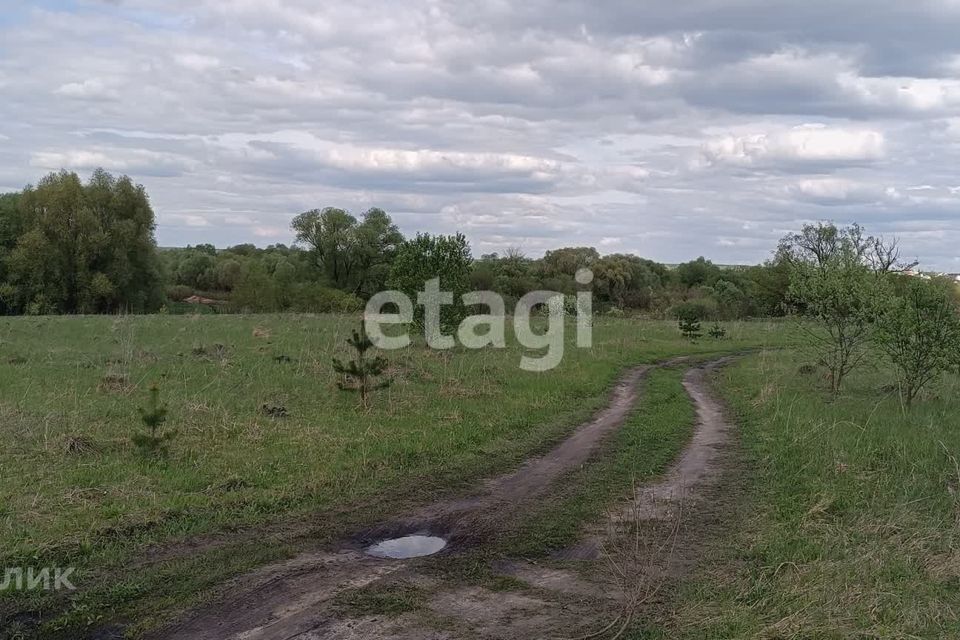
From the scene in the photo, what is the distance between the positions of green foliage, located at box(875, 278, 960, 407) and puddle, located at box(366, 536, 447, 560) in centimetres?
1047

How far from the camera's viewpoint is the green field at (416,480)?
17.1ft

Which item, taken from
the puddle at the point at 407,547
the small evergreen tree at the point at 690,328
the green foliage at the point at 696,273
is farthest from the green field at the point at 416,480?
the green foliage at the point at 696,273

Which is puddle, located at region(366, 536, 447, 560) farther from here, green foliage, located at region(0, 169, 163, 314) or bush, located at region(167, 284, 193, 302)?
bush, located at region(167, 284, 193, 302)

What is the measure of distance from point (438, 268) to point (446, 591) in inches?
568

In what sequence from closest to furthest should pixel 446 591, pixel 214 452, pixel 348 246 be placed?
1. pixel 446 591
2. pixel 214 452
3. pixel 348 246

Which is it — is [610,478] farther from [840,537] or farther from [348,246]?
[348,246]

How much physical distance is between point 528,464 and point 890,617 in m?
5.34

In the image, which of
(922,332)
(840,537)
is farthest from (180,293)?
(840,537)

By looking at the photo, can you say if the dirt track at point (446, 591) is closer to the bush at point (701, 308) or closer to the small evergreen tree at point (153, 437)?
the small evergreen tree at point (153, 437)

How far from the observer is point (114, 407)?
36.2 feet

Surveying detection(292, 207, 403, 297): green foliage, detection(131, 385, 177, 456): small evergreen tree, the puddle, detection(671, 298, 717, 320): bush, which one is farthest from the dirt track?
detection(292, 207, 403, 297): green foliage

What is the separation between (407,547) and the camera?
21.4ft

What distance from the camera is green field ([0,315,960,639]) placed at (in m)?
5.21

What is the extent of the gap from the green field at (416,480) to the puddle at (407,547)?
53 cm
